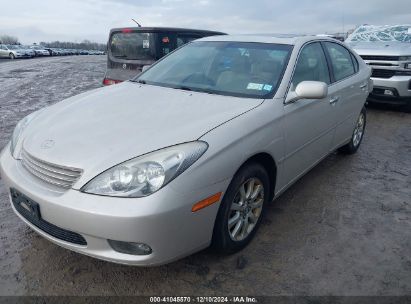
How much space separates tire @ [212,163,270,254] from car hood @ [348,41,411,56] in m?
5.80

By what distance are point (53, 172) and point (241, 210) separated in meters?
1.30

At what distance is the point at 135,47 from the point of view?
6062 millimetres

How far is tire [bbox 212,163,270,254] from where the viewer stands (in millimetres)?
2388

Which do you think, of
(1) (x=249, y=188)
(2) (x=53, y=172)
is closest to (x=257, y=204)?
(1) (x=249, y=188)

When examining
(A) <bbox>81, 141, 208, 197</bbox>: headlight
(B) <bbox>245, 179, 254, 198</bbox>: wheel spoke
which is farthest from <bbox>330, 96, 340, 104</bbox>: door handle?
(A) <bbox>81, 141, 208, 197</bbox>: headlight

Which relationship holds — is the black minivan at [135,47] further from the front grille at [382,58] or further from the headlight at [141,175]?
the headlight at [141,175]

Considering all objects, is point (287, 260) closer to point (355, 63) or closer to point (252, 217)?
point (252, 217)

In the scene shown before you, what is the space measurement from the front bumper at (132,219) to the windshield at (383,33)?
7721mm

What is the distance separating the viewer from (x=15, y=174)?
2.40m

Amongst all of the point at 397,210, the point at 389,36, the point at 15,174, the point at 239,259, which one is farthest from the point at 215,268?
the point at 389,36

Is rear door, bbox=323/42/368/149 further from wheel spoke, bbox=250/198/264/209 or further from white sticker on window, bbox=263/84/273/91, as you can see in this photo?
wheel spoke, bbox=250/198/264/209

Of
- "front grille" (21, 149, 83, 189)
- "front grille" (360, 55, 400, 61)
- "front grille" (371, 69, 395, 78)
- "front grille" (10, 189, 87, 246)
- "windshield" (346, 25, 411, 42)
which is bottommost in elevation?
"front grille" (10, 189, 87, 246)

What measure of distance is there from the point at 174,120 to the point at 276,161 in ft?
2.95

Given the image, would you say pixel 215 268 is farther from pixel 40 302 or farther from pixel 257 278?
pixel 40 302
